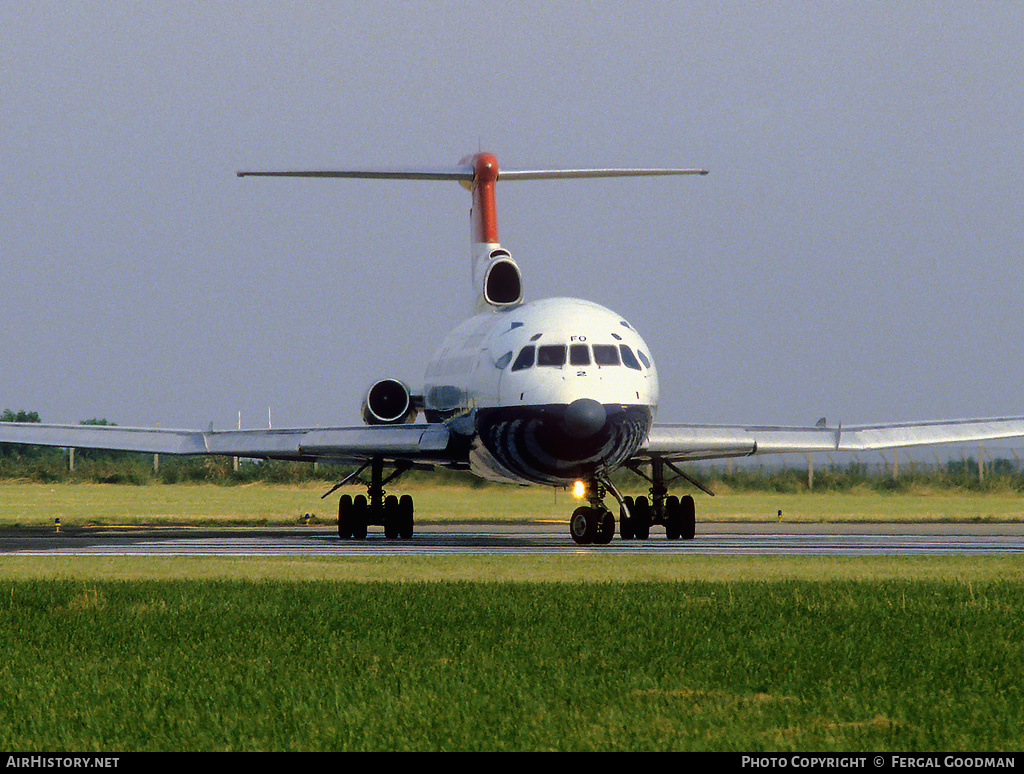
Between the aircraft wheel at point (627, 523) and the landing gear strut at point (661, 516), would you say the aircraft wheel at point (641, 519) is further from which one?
the aircraft wheel at point (627, 523)

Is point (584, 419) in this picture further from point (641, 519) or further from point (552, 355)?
point (641, 519)

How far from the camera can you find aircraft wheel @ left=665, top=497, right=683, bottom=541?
91.7 feet

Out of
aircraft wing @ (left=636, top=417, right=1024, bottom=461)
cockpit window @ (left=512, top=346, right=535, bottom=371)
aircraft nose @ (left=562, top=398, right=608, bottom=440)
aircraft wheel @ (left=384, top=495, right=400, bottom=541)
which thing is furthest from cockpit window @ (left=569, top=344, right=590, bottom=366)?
aircraft wheel @ (left=384, top=495, right=400, bottom=541)

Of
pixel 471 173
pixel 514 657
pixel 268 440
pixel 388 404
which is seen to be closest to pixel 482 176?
pixel 471 173

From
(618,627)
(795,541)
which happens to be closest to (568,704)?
(618,627)

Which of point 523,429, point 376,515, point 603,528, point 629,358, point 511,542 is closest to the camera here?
point 523,429

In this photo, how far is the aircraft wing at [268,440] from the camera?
89.7ft

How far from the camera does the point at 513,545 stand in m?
23.8

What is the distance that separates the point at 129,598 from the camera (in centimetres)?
1376

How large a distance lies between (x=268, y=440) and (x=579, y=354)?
860cm

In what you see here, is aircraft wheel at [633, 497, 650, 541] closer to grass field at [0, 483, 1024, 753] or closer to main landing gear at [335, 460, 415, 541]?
main landing gear at [335, 460, 415, 541]

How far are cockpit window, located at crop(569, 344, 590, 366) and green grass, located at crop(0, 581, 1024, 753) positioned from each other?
31.7 ft

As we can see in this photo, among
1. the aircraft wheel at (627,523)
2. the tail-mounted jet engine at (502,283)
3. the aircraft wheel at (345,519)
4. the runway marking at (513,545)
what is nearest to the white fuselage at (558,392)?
the runway marking at (513,545)

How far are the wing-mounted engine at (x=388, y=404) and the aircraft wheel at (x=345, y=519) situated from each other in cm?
291
